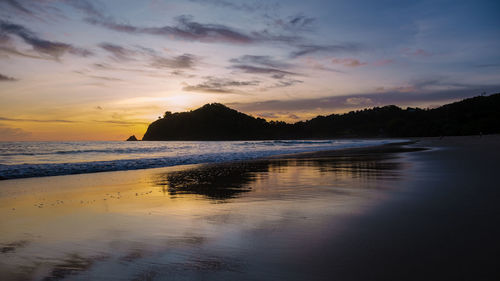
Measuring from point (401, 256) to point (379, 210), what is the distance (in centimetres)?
212

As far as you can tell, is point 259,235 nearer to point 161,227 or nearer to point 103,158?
point 161,227

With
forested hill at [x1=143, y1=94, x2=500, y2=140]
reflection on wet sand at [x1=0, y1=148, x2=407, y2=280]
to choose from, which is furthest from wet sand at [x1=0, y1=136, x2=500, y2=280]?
forested hill at [x1=143, y1=94, x2=500, y2=140]

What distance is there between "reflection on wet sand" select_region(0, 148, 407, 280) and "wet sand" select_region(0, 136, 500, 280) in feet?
0.06

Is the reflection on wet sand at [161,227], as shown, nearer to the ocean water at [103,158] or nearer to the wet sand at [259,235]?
the wet sand at [259,235]

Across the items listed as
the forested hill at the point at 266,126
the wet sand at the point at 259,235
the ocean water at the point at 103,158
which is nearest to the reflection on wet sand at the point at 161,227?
the wet sand at the point at 259,235

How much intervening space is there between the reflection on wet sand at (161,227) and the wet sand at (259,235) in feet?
0.06

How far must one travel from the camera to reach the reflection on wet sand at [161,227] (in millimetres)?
2922

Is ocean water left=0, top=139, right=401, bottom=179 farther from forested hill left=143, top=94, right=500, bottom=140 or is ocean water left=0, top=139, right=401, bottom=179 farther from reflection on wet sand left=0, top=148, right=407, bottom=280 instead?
forested hill left=143, top=94, right=500, bottom=140

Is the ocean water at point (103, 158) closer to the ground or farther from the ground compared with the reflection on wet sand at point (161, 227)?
farther from the ground

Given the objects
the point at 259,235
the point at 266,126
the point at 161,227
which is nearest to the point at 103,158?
the point at 161,227

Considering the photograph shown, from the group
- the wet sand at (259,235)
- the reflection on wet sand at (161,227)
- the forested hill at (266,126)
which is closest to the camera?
the wet sand at (259,235)

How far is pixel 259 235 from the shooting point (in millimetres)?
3826

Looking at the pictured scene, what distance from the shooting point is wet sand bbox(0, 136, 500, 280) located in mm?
2768

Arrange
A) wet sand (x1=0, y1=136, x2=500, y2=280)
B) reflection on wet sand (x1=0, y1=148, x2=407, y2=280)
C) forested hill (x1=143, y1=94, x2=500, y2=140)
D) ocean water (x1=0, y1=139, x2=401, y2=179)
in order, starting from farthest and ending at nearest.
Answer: forested hill (x1=143, y1=94, x2=500, y2=140) < ocean water (x1=0, y1=139, x2=401, y2=179) < reflection on wet sand (x1=0, y1=148, x2=407, y2=280) < wet sand (x1=0, y1=136, x2=500, y2=280)
